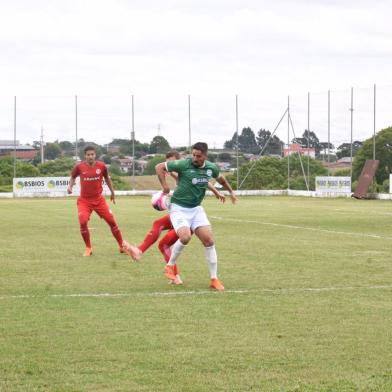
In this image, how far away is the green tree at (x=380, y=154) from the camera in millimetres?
59312

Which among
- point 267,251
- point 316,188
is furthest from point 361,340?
point 316,188

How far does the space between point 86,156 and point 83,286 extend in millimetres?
6050

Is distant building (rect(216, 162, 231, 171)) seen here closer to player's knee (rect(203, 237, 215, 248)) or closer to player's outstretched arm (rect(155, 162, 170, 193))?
player's outstretched arm (rect(155, 162, 170, 193))

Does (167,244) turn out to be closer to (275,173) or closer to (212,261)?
(212,261)

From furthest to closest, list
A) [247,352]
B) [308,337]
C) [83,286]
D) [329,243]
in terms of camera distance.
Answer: [329,243]
[83,286]
[308,337]
[247,352]

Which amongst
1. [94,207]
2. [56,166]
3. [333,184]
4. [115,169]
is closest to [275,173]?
[333,184]

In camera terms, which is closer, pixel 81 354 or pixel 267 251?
pixel 81 354

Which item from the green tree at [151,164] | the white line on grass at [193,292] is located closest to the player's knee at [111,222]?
the white line on grass at [193,292]

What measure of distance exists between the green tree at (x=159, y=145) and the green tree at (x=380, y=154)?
14056mm

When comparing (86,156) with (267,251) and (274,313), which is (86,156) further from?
(274,313)

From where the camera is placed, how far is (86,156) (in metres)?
18.6

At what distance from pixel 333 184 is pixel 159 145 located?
16502 millimetres

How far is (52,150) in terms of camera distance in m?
67.5

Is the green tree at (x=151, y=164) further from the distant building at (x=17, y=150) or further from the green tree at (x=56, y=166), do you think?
the distant building at (x=17, y=150)
